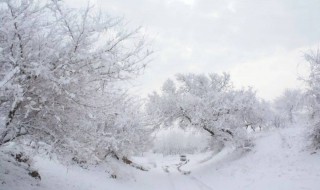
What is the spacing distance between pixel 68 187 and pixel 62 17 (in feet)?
28.3

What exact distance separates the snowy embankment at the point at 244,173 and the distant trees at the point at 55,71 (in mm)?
3481

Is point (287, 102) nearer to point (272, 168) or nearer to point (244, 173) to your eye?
point (244, 173)

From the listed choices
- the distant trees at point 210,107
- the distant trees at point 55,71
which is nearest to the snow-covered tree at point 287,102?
the distant trees at point 210,107

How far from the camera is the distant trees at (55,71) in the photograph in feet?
25.0

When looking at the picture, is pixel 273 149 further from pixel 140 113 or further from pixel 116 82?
pixel 116 82

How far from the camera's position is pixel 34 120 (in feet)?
29.5

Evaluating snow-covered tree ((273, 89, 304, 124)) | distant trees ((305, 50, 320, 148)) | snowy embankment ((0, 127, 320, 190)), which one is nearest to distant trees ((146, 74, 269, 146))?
snowy embankment ((0, 127, 320, 190))

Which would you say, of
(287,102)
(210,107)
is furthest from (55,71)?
(287,102)

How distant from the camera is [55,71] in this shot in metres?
8.21

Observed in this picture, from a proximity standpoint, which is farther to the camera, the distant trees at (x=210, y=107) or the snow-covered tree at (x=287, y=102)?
the snow-covered tree at (x=287, y=102)

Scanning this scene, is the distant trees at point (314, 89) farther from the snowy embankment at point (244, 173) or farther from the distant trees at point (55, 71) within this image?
the distant trees at point (55, 71)

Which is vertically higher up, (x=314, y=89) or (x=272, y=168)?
(x=314, y=89)

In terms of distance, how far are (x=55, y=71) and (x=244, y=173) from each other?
18598mm

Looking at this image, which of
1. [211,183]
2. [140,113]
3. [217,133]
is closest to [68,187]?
[140,113]
